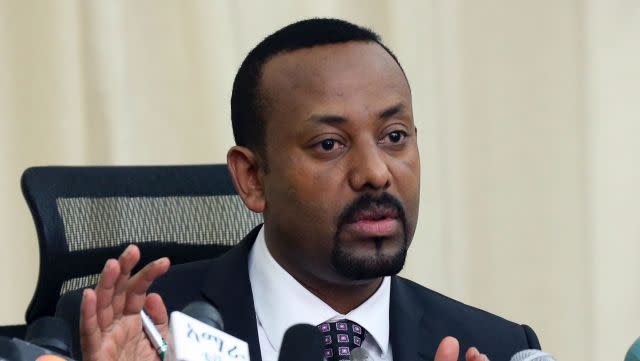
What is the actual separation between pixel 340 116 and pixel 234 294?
37 cm

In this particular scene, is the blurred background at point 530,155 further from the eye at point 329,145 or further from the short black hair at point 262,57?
the eye at point 329,145

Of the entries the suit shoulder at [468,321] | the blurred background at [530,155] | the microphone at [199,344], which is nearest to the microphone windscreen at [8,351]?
the microphone at [199,344]

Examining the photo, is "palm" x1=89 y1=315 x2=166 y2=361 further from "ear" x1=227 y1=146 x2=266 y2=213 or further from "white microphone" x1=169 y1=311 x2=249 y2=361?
"ear" x1=227 y1=146 x2=266 y2=213

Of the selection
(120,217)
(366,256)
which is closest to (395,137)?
(366,256)

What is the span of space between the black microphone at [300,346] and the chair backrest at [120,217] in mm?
884

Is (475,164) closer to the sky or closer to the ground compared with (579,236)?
closer to the sky

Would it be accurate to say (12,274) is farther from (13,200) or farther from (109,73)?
(109,73)

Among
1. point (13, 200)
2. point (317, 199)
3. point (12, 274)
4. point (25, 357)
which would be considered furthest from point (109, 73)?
point (25, 357)

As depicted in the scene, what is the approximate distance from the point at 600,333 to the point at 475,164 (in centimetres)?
67

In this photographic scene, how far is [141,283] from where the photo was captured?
4.33 feet

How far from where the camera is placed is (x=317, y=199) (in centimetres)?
176

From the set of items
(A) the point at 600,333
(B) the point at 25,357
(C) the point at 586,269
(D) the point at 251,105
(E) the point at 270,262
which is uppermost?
(D) the point at 251,105

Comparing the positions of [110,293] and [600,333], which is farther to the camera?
[600,333]

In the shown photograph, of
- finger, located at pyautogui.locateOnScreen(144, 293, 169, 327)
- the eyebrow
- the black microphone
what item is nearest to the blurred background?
the eyebrow
